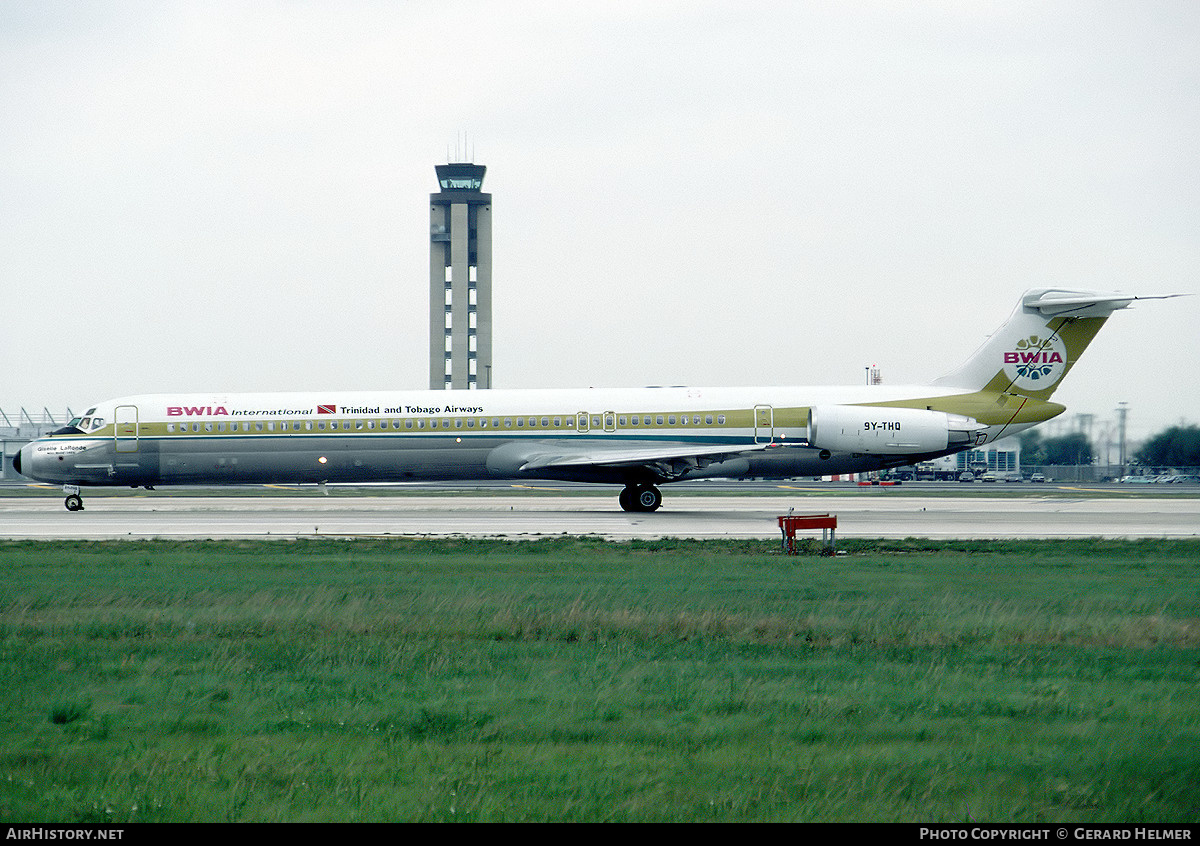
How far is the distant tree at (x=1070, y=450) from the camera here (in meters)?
91.3

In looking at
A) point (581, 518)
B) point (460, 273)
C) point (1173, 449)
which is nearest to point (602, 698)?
point (581, 518)

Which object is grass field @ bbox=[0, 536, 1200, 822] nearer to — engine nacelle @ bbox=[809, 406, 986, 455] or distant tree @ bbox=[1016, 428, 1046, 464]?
engine nacelle @ bbox=[809, 406, 986, 455]

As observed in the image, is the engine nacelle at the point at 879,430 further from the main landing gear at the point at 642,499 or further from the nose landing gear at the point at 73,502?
the nose landing gear at the point at 73,502

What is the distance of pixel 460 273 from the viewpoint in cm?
13188

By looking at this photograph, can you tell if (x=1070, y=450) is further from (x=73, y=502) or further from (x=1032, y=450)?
(x=73, y=502)

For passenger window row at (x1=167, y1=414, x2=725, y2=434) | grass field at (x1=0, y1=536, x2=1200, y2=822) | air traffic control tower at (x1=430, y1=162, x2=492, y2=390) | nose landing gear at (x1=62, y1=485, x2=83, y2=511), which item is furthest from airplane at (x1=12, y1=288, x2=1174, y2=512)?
air traffic control tower at (x1=430, y1=162, x2=492, y2=390)

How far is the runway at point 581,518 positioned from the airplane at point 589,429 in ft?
4.79

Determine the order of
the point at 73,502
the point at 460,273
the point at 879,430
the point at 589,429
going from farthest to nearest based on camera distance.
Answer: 1. the point at 460,273
2. the point at 73,502
3. the point at 589,429
4. the point at 879,430

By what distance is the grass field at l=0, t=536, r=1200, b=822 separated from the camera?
6.58 metres

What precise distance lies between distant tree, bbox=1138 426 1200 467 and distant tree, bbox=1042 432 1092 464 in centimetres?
451

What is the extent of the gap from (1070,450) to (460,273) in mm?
69959

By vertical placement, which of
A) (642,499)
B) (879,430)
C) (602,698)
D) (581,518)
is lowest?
(581,518)

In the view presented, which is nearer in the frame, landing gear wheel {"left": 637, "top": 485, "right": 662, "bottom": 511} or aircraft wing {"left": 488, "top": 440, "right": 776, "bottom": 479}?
aircraft wing {"left": 488, "top": 440, "right": 776, "bottom": 479}
